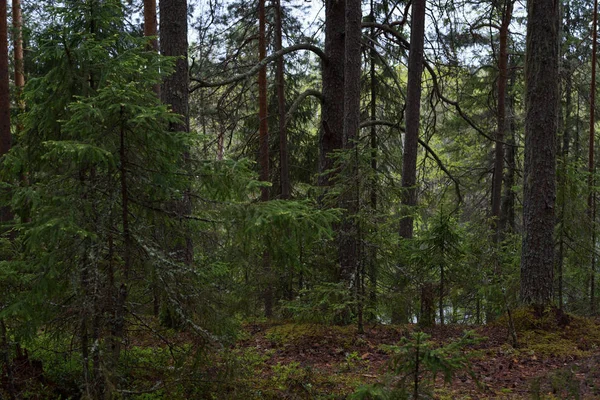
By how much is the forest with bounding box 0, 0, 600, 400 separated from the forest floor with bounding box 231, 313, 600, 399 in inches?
1.7

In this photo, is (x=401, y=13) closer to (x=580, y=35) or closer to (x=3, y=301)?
(x=580, y=35)

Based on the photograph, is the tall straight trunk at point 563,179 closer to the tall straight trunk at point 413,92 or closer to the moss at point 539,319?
the moss at point 539,319

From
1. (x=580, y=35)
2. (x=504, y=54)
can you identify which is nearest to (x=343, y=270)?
(x=504, y=54)

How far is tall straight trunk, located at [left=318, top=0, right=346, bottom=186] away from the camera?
9.98 metres

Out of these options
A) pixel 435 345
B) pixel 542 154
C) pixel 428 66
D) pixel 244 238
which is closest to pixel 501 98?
pixel 428 66

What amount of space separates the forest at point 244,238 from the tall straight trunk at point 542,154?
29 mm

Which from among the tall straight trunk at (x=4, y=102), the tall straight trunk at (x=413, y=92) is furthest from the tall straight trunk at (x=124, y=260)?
the tall straight trunk at (x=413, y=92)

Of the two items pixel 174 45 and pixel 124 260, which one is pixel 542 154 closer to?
pixel 174 45

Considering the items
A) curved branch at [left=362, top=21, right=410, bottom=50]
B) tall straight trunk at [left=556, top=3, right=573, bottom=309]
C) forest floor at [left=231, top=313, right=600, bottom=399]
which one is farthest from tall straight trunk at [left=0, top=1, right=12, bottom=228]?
tall straight trunk at [left=556, top=3, right=573, bottom=309]

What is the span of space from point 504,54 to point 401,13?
3.41 m

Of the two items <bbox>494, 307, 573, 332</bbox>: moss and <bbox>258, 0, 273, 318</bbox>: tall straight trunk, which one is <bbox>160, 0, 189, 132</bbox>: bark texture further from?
<bbox>494, 307, 573, 332</bbox>: moss

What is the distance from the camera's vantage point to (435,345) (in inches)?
262

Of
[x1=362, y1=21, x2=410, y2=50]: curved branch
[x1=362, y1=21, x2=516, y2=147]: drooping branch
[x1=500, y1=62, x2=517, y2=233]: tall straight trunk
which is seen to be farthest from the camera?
[x1=500, y1=62, x2=517, y2=233]: tall straight trunk

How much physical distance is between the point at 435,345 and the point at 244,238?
12.0 feet
